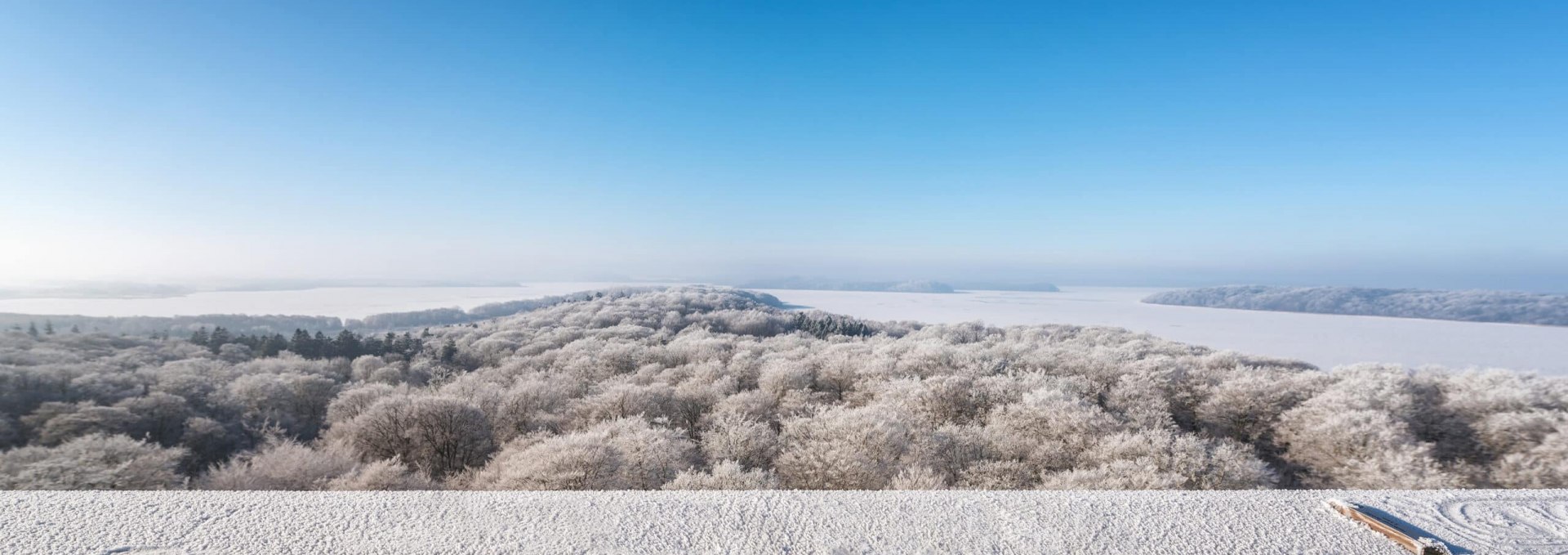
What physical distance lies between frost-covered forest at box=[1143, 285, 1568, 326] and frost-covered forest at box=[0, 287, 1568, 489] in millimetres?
18049

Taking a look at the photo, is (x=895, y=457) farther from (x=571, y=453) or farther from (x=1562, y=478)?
(x=1562, y=478)

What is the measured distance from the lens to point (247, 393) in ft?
73.3

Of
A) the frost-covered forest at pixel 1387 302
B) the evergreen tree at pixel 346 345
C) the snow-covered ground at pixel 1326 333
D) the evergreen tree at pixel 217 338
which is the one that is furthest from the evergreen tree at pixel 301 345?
the frost-covered forest at pixel 1387 302

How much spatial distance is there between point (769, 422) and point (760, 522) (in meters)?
14.2

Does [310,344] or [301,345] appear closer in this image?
[301,345]

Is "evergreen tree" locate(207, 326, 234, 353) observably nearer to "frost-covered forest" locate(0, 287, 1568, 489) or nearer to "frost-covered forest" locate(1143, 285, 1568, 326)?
"frost-covered forest" locate(0, 287, 1568, 489)

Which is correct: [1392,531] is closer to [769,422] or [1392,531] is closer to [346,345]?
[769,422]

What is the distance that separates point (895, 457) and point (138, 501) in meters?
11.2

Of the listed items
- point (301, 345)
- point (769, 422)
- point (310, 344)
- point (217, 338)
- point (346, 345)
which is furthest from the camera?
point (346, 345)

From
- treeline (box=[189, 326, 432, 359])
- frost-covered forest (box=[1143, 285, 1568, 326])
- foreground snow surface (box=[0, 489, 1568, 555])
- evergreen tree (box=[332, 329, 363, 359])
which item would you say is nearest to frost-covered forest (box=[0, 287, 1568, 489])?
treeline (box=[189, 326, 432, 359])

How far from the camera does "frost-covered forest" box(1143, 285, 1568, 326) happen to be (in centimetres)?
3144

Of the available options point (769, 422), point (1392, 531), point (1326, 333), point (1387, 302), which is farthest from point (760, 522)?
point (1387, 302)

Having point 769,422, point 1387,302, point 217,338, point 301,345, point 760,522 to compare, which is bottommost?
point 769,422

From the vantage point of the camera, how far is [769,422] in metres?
17.0
